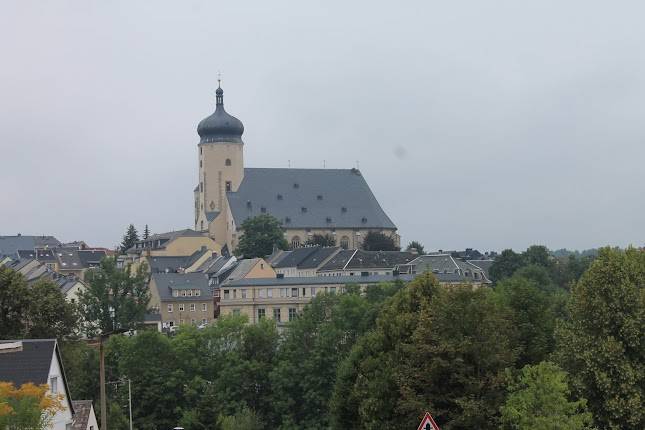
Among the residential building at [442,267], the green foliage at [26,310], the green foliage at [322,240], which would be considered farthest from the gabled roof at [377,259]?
the green foliage at [26,310]

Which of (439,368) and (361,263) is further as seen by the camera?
(361,263)

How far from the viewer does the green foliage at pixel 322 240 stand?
Result: 609ft

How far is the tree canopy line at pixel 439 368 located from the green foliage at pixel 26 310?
117 millimetres

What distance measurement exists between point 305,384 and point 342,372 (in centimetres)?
1712

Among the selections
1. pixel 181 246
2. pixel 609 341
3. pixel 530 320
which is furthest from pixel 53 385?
pixel 181 246

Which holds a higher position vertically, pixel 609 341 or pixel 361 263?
pixel 361 263

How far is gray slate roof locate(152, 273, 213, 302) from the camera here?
133m

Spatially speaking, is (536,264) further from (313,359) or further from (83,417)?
(83,417)

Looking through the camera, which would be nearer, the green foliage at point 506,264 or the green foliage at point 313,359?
the green foliage at point 313,359

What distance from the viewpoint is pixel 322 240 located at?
186500 millimetres

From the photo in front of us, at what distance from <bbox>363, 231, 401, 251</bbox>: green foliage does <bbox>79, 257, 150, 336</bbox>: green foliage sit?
247ft

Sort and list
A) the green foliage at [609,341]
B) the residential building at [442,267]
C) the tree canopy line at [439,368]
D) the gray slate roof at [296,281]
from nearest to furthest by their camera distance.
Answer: the green foliage at [609,341], the tree canopy line at [439,368], the gray slate roof at [296,281], the residential building at [442,267]

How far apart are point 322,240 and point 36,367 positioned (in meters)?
153

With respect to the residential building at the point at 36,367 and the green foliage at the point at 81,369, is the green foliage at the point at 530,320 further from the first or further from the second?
the green foliage at the point at 81,369
